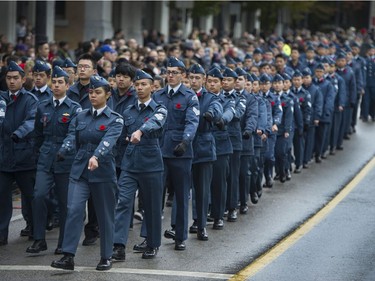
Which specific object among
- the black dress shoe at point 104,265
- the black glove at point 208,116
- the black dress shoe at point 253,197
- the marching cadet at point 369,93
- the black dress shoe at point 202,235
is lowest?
the black dress shoe at point 253,197

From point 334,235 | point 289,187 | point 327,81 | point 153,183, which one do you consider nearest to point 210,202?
point 334,235

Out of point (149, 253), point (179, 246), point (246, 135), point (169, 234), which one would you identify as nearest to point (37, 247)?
point (149, 253)

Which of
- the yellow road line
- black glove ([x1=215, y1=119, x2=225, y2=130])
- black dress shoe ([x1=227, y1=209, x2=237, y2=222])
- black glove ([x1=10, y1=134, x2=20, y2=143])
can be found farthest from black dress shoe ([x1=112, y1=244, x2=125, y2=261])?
black dress shoe ([x1=227, y1=209, x2=237, y2=222])

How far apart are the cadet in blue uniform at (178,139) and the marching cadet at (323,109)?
31.7ft

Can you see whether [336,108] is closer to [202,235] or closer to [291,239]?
[291,239]

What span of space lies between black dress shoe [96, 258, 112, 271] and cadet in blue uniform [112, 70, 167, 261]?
46cm

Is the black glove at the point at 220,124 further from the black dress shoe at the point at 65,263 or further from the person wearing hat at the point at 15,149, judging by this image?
the black dress shoe at the point at 65,263

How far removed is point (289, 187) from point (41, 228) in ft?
23.5

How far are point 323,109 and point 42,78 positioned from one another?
9.65 metres

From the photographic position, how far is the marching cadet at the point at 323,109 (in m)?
23.3

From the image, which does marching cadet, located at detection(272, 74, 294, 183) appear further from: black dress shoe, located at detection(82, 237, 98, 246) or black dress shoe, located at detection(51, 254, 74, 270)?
black dress shoe, located at detection(51, 254, 74, 270)

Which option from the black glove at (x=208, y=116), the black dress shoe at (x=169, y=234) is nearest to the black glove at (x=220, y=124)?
the black glove at (x=208, y=116)

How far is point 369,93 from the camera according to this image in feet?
98.1

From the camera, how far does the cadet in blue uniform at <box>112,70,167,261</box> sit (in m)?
13.1
